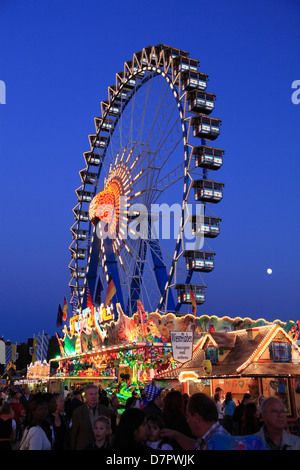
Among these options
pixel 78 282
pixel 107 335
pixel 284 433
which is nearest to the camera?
pixel 284 433

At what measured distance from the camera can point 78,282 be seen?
42.8 metres

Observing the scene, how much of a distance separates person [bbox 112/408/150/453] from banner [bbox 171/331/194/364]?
33.5ft

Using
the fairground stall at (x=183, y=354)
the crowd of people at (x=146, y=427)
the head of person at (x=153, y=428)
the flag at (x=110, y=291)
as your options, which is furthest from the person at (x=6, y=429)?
the flag at (x=110, y=291)

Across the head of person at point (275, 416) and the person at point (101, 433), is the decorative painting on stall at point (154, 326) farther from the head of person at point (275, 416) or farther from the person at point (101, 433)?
the head of person at point (275, 416)

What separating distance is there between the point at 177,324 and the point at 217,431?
2057cm

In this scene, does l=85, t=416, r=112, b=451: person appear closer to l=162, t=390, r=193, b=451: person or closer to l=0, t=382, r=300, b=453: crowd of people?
l=0, t=382, r=300, b=453: crowd of people

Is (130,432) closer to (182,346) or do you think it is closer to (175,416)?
(175,416)

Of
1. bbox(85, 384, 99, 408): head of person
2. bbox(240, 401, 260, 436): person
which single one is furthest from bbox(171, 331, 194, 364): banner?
bbox(85, 384, 99, 408): head of person

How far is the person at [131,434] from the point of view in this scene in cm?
329

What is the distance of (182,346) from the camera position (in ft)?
44.7

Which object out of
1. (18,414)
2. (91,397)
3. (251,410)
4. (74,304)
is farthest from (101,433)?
(74,304)

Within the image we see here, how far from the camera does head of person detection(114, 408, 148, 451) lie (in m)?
3.31

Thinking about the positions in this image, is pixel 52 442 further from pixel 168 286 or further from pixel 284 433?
pixel 168 286
